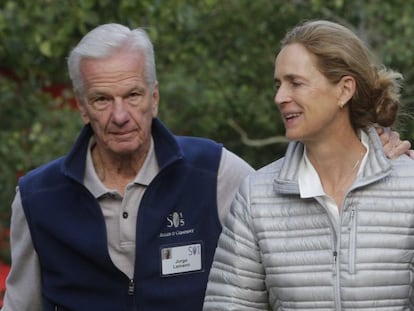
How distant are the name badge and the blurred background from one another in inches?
106

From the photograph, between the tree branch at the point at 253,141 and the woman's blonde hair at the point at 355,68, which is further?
the tree branch at the point at 253,141

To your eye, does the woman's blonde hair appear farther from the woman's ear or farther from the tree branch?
the tree branch

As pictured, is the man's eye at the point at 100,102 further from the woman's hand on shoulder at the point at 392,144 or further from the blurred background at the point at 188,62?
the blurred background at the point at 188,62

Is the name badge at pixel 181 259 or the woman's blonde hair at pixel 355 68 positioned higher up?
the woman's blonde hair at pixel 355 68

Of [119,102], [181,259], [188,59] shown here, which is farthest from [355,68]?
[188,59]

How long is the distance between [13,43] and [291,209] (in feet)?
12.4

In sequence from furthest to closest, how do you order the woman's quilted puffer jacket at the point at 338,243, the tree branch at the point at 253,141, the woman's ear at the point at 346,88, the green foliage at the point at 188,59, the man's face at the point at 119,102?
1. the tree branch at the point at 253,141
2. the green foliage at the point at 188,59
3. the man's face at the point at 119,102
4. the woman's ear at the point at 346,88
5. the woman's quilted puffer jacket at the point at 338,243

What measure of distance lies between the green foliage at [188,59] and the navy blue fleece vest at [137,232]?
253cm

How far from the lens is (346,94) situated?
14.1 feet

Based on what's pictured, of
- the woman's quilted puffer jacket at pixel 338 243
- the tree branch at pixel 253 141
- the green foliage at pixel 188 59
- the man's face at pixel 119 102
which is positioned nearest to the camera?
the woman's quilted puffer jacket at pixel 338 243

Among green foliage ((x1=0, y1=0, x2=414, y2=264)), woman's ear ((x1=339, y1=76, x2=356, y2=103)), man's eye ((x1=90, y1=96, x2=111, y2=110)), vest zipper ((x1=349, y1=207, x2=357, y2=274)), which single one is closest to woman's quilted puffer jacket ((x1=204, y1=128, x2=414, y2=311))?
vest zipper ((x1=349, y1=207, x2=357, y2=274))

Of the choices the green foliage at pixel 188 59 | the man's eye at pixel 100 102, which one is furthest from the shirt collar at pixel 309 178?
the green foliage at pixel 188 59

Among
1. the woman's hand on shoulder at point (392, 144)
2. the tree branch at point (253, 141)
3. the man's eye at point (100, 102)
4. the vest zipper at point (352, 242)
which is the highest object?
the man's eye at point (100, 102)

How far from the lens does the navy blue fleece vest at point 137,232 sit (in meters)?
4.84
